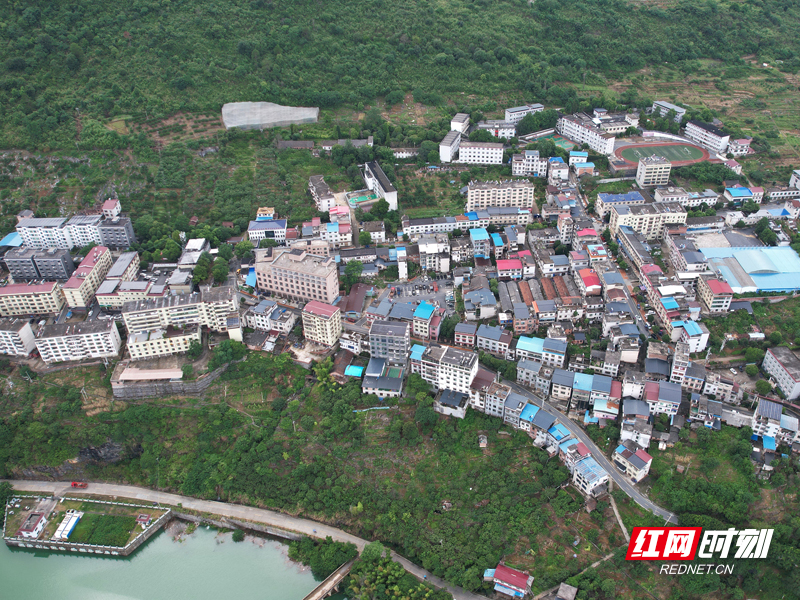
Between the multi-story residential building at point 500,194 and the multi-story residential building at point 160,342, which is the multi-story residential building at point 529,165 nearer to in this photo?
the multi-story residential building at point 500,194

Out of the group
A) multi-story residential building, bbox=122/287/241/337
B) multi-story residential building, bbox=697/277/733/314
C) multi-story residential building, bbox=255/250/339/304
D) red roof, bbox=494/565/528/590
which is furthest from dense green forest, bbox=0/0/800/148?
red roof, bbox=494/565/528/590

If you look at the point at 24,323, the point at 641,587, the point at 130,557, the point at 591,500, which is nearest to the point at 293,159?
the point at 24,323

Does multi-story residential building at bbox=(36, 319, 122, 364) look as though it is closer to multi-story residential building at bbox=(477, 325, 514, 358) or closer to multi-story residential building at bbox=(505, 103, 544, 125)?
multi-story residential building at bbox=(477, 325, 514, 358)

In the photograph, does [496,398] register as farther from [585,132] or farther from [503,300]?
[585,132]

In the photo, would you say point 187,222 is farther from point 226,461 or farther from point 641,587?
point 641,587

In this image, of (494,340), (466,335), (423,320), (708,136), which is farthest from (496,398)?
(708,136)
